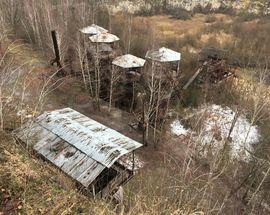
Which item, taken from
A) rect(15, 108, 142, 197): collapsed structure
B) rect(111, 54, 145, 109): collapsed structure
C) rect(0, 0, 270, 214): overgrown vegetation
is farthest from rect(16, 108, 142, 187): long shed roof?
rect(111, 54, 145, 109): collapsed structure

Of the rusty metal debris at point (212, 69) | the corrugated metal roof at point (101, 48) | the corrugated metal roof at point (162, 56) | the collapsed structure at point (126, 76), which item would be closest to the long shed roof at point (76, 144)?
the collapsed structure at point (126, 76)

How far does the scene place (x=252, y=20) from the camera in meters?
30.5

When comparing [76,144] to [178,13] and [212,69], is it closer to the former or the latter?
[212,69]

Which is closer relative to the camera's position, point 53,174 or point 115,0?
point 53,174

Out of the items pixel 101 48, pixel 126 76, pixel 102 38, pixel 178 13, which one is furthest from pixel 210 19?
pixel 126 76

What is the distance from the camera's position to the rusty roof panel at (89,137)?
9.35 metres

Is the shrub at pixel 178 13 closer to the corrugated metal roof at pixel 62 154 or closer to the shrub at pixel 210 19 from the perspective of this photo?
the shrub at pixel 210 19

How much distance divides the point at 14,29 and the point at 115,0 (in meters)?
11.1

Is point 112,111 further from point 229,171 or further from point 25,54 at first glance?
point 25,54

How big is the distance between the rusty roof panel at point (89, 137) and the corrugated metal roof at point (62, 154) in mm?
152

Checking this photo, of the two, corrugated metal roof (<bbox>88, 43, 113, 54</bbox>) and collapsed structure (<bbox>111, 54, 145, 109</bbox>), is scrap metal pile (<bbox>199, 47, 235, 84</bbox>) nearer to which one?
collapsed structure (<bbox>111, 54, 145, 109</bbox>)

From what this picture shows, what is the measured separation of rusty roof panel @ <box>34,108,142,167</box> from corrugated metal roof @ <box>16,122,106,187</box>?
0.15 meters

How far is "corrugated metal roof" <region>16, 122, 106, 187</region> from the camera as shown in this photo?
9.13 metres

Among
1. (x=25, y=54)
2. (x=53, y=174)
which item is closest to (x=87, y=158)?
(x=53, y=174)
